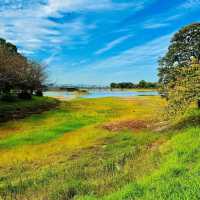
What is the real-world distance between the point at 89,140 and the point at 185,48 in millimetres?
9745

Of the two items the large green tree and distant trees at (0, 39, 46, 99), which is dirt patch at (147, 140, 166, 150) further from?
distant trees at (0, 39, 46, 99)

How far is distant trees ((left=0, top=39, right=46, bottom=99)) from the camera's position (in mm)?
30528

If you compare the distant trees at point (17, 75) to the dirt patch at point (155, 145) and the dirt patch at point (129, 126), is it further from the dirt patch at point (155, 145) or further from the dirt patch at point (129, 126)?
the dirt patch at point (155, 145)

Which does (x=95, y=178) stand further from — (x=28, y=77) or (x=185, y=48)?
Result: (x=28, y=77)

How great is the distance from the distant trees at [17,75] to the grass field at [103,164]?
45.5ft

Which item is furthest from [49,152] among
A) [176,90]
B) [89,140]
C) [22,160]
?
[176,90]

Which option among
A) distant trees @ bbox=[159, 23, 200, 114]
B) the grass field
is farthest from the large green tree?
the grass field

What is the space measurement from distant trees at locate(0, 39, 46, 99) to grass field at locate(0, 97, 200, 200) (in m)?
13.9

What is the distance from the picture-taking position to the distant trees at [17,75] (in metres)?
30.5

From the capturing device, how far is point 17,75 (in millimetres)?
33938

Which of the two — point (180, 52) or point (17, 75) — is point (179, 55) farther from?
point (17, 75)

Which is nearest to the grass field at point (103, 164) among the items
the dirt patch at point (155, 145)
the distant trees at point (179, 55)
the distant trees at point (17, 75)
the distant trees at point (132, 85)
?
the dirt patch at point (155, 145)

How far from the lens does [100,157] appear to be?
11.7m

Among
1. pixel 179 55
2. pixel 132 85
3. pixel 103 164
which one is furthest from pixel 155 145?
pixel 132 85
